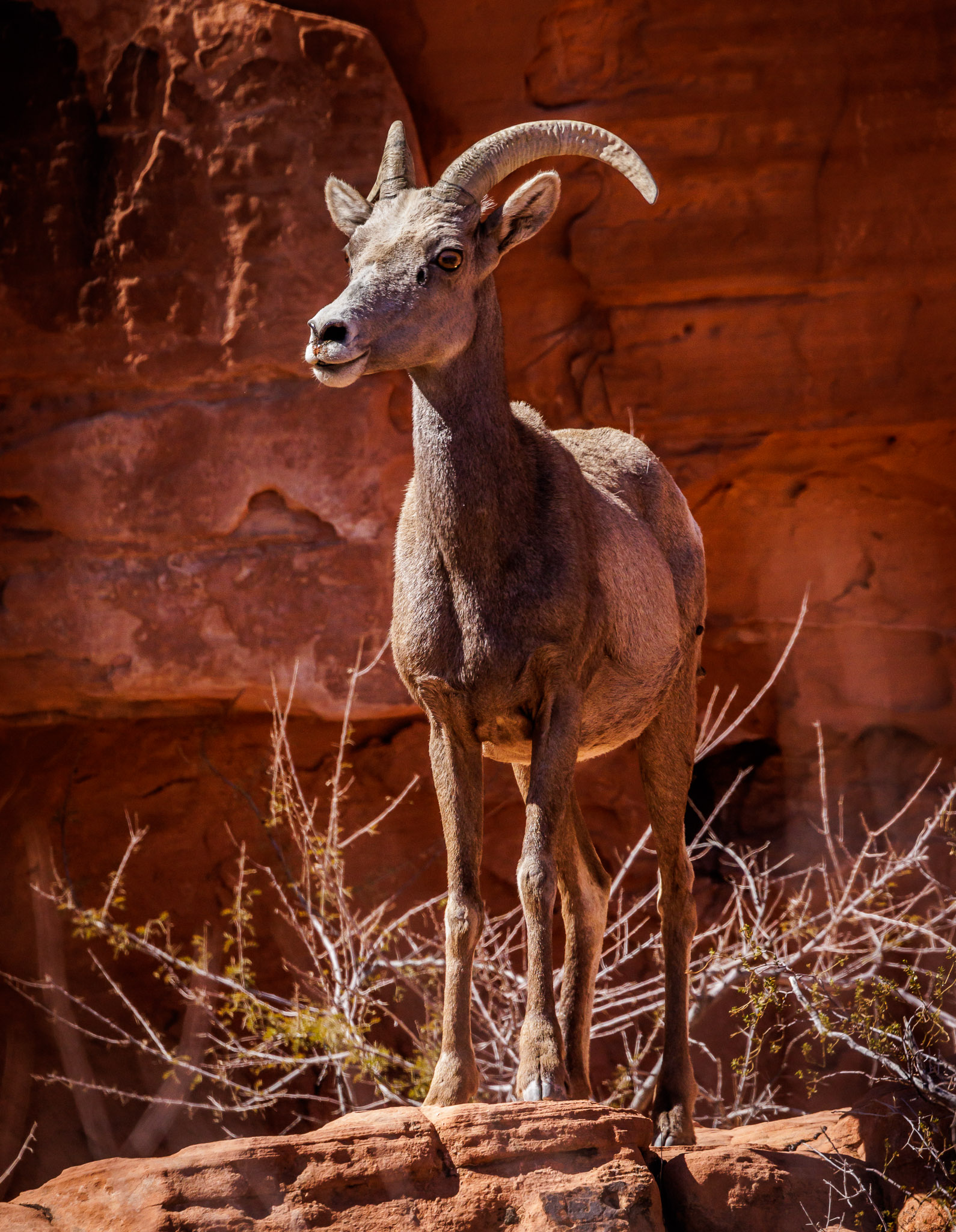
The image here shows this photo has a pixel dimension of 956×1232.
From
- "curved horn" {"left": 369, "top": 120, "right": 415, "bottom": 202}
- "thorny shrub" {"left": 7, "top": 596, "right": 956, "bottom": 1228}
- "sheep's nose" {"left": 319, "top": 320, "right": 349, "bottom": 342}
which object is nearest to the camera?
"sheep's nose" {"left": 319, "top": 320, "right": 349, "bottom": 342}

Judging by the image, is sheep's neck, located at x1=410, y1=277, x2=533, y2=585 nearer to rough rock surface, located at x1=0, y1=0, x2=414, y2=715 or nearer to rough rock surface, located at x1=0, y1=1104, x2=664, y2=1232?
rough rock surface, located at x1=0, y1=1104, x2=664, y2=1232

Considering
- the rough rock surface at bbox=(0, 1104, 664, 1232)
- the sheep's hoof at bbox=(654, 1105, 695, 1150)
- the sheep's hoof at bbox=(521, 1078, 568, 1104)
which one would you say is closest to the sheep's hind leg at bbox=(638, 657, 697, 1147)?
the sheep's hoof at bbox=(654, 1105, 695, 1150)

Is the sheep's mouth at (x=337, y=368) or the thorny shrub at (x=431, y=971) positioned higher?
the sheep's mouth at (x=337, y=368)

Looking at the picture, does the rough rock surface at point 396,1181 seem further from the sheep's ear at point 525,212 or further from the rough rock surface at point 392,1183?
the sheep's ear at point 525,212

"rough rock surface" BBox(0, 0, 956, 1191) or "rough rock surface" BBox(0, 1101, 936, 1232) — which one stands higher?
"rough rock surface" BBox(0, 0, 956, 1191)

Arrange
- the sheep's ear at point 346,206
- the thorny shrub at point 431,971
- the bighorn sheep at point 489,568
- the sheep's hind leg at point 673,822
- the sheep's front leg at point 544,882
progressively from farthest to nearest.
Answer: the thorny shrub at point 431,971 → the sheep's hind leg at point 673,822 → the sheep's ear at point 346,206 → the bighorn sheep at point 489,568 → the sheep's front leg at point 544,882

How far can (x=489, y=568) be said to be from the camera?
4059 mm

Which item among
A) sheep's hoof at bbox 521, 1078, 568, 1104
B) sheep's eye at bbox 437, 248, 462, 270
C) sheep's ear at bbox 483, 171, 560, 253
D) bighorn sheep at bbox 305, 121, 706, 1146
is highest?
sheep's ear at bbox 483, 171, 560, 253

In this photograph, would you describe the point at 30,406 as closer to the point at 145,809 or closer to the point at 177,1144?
the point at 145,809

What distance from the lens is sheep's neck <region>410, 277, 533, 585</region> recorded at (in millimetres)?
4086

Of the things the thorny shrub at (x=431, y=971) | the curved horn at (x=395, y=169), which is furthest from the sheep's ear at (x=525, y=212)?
the thorny shrub at (x=431, y=971)

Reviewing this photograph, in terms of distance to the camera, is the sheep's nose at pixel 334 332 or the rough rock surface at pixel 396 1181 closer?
the rough rock surface at pixel 396 1181

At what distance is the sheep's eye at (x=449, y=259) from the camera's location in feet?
12.9

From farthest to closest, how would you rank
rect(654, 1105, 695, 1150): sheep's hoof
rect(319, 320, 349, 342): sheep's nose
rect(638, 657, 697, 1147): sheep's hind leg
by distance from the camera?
1. rect(638, 657, 697, 1147): sheep's hind leg
2. rect(654, 1105, 695, 1150): sheep's hoof
3. rect(319, 320, 349, 342): sheep's nose
